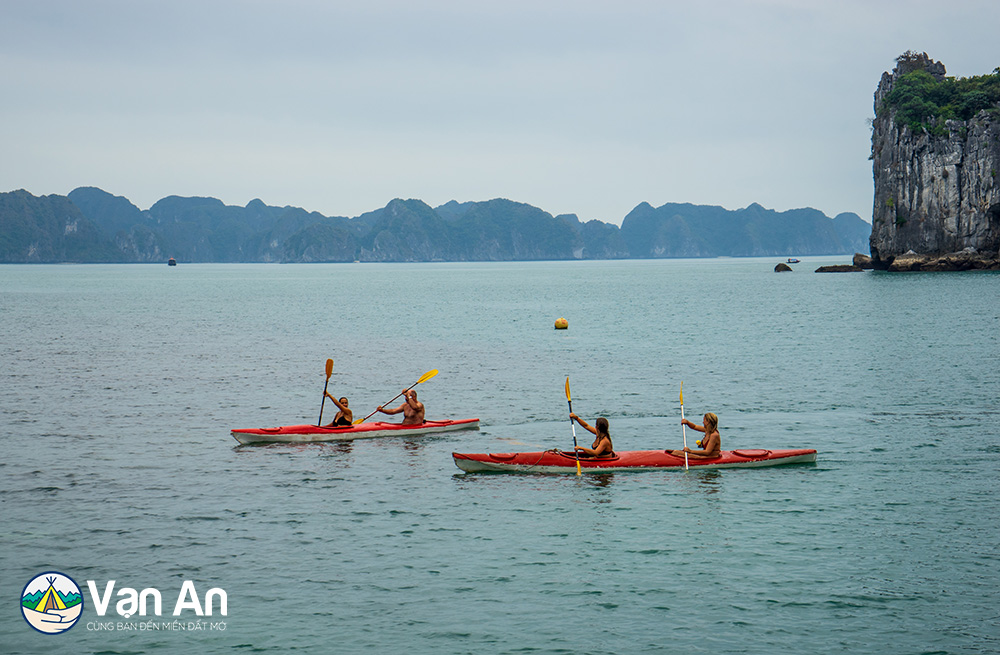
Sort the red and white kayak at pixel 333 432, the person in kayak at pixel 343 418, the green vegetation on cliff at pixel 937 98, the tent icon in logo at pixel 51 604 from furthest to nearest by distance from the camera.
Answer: the green vegetation on cliff at pixel 937 98 → the person in kayak at pixel 343 418 → the red and white kayak at pixel 333 432 → the tent icon in logo at pixel 51 604

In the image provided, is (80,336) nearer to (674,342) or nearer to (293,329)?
(293,329)

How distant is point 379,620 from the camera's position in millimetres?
13211

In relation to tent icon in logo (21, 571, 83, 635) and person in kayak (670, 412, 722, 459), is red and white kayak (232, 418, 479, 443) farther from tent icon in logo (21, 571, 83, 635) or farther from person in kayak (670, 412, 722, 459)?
tent icon in logo (21, 571, 83, 635)

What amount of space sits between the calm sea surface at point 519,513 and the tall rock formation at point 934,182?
3112 inches

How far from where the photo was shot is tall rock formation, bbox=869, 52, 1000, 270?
109812 millimetres

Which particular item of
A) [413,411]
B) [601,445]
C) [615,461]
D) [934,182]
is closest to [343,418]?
[413,411]

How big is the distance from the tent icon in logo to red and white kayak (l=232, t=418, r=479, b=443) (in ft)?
33.9

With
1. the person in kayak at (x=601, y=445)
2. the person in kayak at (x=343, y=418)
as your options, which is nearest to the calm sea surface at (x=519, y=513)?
the person in kayak at (x=601, y=445)

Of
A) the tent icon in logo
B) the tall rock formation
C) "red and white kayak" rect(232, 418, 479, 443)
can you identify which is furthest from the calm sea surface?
the tall rock formation

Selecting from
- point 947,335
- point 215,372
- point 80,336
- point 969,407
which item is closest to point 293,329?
point 80,336

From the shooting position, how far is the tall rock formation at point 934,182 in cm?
10981

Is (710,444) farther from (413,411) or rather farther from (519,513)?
(413,411)

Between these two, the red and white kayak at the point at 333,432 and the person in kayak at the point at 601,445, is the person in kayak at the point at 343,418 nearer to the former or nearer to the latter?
the red and white kayak at the point at 333,432

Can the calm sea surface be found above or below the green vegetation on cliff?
below
